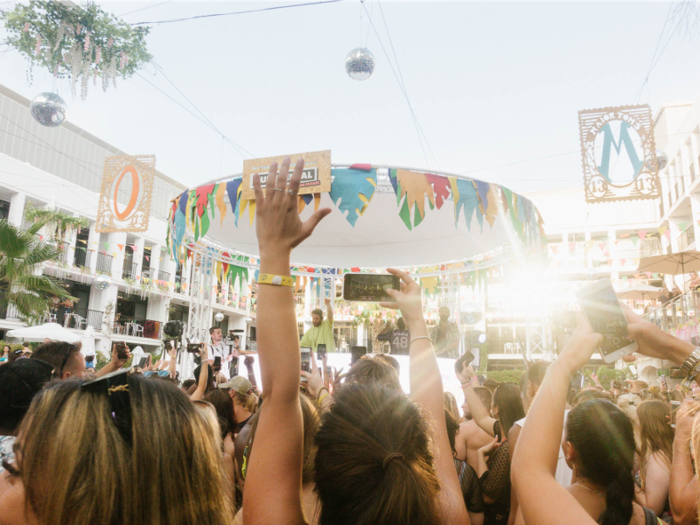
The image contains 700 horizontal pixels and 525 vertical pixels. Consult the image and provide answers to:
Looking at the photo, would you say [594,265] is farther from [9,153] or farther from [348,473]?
[348,473]

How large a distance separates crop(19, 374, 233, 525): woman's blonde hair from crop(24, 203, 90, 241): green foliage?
22.4 m

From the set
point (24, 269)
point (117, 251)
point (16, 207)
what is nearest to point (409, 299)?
point (24, 269)

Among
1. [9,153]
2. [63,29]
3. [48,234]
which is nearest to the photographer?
[63,29]

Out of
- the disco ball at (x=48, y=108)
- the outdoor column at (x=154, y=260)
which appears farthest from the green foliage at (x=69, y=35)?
the outdoor column at (x=154, y=260)

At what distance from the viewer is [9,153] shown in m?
24.0

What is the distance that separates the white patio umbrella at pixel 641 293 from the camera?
1760 cm

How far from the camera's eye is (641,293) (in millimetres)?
19859

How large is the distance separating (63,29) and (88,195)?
68.4 ft

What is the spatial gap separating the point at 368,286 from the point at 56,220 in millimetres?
23404

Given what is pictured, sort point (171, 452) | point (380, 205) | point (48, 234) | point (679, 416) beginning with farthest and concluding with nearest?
point (48, 234)
point (380, 205)
point (679, 416)
point (171, 452)

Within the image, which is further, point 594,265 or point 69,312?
point 594,265

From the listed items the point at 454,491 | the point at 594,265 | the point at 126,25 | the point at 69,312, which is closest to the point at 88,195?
the point at 69,312

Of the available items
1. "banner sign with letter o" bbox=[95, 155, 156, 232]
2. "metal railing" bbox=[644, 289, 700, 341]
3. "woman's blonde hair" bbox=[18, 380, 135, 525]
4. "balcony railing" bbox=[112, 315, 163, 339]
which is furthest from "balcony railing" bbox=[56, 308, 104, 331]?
"woman's blonde hair" bbox=[18, 380, 135, 525]

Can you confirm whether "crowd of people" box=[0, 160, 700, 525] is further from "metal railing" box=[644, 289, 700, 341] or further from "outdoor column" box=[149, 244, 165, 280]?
"outdoor column" box=[149, 244, 165, 280]
